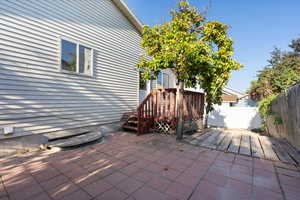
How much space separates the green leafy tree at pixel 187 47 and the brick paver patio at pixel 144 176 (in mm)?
1803

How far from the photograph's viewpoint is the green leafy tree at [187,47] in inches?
147

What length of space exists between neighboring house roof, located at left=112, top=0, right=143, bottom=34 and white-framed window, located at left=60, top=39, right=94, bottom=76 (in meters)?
2.66

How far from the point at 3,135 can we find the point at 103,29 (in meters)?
4.54

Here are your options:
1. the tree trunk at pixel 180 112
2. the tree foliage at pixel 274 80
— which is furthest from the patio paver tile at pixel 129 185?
the tree foliage at pixel 274 80

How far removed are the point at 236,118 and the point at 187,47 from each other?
750 cm

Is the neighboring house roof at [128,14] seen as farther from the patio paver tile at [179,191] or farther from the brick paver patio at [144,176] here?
the patio paver tile at [179,191]

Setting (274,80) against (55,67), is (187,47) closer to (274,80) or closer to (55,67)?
(55,67)

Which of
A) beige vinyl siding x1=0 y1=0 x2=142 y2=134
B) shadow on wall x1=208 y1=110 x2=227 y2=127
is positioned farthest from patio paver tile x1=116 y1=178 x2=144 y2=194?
shadow on wall x1=208 y1=110 x2=227 y2=127

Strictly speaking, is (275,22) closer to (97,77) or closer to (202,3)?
(202,3)

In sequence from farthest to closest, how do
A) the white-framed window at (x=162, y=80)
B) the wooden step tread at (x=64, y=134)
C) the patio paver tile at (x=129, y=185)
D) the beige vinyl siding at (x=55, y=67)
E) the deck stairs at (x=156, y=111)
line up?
the white-framed window at (x=162, y=80), the deck stairs at (x=156, y=111), the wooden step tread at (x=64, y=134), the beige vinyl siding at (x=55, y=67), the patio paver tile at (x=129, y=185)

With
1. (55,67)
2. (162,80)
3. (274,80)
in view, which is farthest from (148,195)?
(274,80)

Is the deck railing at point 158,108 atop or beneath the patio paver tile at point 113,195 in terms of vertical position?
atop

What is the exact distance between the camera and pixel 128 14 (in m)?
6.27

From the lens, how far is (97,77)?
5.06 metres
